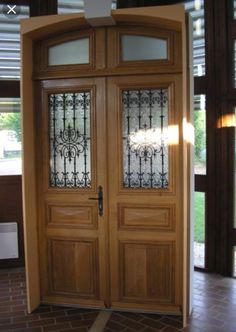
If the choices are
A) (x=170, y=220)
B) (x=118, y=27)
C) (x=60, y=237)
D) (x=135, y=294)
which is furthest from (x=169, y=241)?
(x=118, y=27)

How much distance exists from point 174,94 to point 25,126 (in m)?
1.41

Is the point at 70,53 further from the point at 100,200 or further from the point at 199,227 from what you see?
the point at 199,227

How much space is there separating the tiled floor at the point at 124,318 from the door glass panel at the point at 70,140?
1.22m

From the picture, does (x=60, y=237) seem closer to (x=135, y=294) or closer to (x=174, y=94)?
(x=135, y=294)

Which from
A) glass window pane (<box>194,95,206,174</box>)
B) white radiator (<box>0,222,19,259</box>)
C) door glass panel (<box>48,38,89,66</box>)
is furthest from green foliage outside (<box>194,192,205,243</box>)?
white radiator (<box>0,222,19,259</box>)

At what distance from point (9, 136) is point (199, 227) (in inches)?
103

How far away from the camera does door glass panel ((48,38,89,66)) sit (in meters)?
3.73

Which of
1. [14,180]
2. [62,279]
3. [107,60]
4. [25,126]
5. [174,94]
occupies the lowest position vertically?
[62,279]

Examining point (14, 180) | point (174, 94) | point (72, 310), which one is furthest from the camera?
point (14, 180)

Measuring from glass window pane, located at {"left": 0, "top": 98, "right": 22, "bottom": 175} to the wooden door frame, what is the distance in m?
1.23

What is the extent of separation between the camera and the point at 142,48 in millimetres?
3627

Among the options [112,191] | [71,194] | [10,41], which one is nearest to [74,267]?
[71,194]

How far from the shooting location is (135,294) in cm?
375

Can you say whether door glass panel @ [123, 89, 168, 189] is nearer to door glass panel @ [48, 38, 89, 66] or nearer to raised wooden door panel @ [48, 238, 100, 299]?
door glass panel @ [48, 38, 89, 66]
